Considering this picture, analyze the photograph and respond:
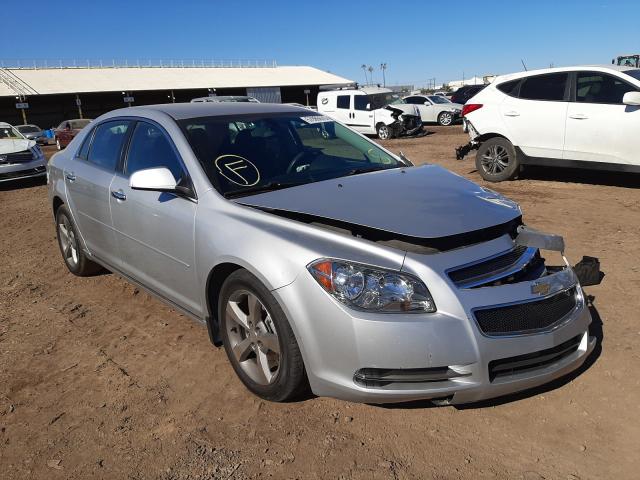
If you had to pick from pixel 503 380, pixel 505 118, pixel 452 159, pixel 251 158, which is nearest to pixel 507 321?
Answer: pixel 503 380

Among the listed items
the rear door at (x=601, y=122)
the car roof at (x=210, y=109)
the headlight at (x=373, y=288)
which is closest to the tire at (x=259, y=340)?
the headlight at (x=373, y=288)

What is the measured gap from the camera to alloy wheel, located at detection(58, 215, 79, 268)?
494cm

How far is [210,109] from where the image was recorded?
3801 millimetres

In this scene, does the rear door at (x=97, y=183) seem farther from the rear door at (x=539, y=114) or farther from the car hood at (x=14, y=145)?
the car hood at (x=14, y=145)

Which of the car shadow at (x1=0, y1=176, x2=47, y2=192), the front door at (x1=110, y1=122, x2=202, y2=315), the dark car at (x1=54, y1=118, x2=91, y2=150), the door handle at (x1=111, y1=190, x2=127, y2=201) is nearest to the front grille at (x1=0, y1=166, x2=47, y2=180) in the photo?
the car shadow at (x1=0, y1=176, x2=47, y2=192)

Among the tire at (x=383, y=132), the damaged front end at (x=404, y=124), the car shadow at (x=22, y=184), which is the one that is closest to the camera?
the car shadow at (x=22, y=184)

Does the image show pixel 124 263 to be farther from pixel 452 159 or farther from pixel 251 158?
pixel 452 159

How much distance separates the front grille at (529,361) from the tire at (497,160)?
628 cm

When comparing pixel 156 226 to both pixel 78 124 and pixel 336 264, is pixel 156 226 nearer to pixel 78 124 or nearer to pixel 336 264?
pixel 336 264

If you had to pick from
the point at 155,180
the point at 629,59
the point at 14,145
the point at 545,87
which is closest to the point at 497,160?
the point at 545,87

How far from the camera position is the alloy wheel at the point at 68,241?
4.94m

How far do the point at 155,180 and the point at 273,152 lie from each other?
0.83m

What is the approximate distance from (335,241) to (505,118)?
21.8 ft

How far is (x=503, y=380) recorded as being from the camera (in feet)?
7.76
